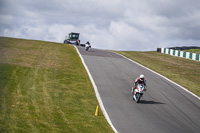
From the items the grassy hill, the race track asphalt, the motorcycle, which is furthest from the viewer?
the motorcycle

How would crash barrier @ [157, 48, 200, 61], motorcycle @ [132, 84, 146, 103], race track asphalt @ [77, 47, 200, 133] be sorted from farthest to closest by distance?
crash barrier @ [157, 48, 200, 61]
motorcycle @ [132, 84, 146, 103]
race track asphalt @ [77, 47, 200, 133]

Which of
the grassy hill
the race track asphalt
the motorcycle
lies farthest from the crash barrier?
the motorcycle

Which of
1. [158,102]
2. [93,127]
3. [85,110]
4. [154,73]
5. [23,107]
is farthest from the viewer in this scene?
[154,73]

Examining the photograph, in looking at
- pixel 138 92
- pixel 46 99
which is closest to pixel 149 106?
pixel 138 92

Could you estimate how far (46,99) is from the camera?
13789 mm

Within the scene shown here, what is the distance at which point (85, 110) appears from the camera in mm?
13156

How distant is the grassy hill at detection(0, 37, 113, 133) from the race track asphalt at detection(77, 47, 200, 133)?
3.03ft

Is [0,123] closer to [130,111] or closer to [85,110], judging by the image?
[85,110]

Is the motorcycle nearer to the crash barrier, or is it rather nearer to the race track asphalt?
the race track asphalt

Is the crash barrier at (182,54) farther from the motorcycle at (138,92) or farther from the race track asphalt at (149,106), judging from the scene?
the motorcycle at (138,92)

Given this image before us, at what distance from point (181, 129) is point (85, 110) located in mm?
4584

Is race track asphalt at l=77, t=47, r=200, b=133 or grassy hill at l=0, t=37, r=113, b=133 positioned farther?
race track asphalt at l=77, t=47, r=200, b=133

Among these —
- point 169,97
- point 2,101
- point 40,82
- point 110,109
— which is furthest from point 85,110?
point 169,97

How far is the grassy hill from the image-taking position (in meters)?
10.3
